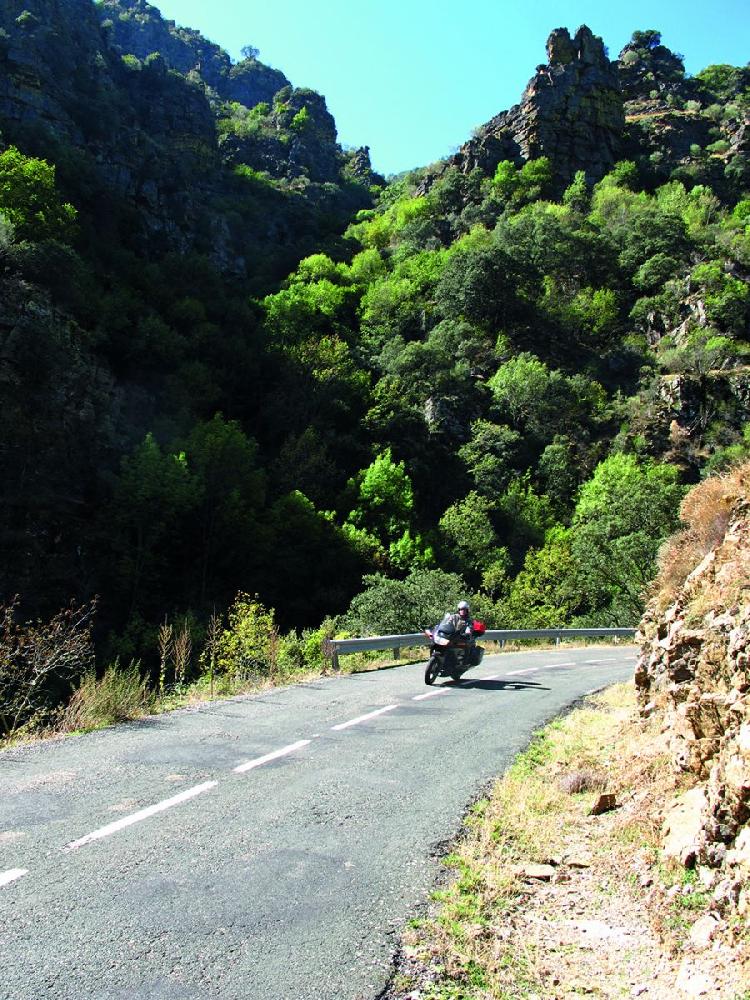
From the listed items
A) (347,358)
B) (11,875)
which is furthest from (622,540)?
(11,875)

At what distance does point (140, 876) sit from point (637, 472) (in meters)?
50.8

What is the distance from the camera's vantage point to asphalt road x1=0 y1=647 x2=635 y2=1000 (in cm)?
338

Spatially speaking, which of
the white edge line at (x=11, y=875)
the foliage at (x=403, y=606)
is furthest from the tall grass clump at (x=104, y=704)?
the foliage at (x=403, y=606)

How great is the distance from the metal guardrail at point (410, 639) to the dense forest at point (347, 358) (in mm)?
2684

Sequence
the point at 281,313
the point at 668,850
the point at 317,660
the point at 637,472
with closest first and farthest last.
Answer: the point at 668,850
the point at 317,660
the point at 637,472
the point at 281,313

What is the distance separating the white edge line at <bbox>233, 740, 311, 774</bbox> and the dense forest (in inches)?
468

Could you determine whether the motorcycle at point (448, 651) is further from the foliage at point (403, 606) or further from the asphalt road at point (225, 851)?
the foliage at point (403, 606)

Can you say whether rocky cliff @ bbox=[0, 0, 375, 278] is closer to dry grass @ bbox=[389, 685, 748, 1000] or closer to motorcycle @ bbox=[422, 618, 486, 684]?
motorcycle @ bbox=[422, 618, 486, 684]

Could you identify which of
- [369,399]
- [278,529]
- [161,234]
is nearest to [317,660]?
[278,529]

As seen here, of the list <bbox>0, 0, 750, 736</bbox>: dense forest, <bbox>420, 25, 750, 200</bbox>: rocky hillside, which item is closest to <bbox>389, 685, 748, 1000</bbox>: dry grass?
<bbox>0, 0, 750, 736</bbox>: dense forest

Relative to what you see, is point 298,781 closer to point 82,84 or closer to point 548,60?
point 82,84

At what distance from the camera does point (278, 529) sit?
44.5 meters

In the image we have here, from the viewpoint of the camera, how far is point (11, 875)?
13.9 feet

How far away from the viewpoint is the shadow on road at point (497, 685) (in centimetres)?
1433
